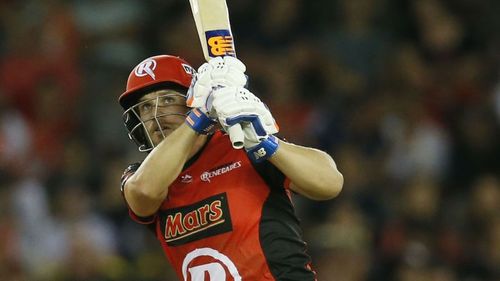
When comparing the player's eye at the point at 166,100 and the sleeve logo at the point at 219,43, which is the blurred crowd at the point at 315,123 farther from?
the sleeve logo at the point at 219,43

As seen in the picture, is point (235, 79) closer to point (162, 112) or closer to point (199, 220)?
point (162, 112)

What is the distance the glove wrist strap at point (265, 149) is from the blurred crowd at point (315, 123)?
12.2ft

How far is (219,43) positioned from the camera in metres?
4.31

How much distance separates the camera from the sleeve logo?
4.29 metres

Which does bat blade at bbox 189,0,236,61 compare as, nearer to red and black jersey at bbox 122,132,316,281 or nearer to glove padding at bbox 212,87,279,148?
glove padding at bbox 212,87,279,148

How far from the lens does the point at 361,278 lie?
7816 mm

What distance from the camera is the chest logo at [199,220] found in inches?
169

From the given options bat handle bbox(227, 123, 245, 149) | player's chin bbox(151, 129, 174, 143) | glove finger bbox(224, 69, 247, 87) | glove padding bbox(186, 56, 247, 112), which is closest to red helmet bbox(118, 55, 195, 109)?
player's chin bbox(151, 129, 174, 143)

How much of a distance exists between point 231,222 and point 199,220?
14 centimetres

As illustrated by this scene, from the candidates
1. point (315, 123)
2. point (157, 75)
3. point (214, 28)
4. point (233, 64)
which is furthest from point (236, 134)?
point (315, 123)

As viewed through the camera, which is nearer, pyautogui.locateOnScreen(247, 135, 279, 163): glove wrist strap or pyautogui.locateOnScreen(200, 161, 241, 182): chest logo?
pyautogui.locateOnScreen(247, 135, 279, 163): glove wrist strap

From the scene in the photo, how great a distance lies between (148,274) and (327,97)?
2.51m

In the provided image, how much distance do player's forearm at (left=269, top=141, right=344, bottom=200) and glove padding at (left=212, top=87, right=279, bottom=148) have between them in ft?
0.38

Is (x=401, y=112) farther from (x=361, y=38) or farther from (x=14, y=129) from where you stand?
(x=14, y=129)
